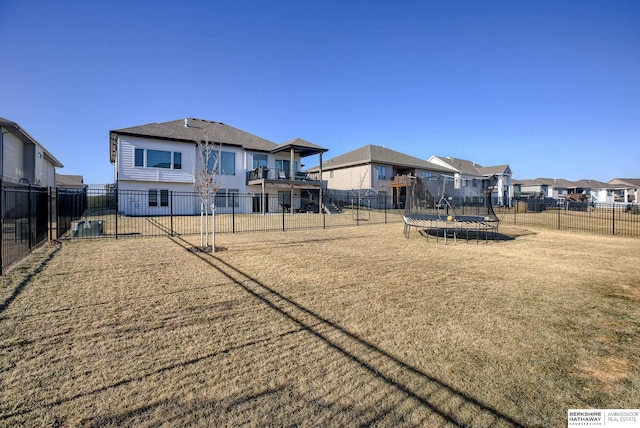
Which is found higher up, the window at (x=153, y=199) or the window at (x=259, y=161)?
the window at (x=259, y=161)

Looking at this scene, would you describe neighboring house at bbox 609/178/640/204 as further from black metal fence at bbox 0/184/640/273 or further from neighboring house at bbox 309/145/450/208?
neighboring house at bbox 309/145/450/208

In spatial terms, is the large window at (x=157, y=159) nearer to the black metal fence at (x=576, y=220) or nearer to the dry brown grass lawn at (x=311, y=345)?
the dry brown grass lawn at (x=311, y=345)

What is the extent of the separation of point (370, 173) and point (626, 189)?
66895 mm

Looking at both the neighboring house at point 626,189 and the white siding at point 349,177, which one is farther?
the neighboring house at point 626,189

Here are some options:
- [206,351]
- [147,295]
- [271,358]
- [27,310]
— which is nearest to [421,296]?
[271,358]

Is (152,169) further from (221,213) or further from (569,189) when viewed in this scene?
(569,189)

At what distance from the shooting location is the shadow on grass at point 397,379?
2.48 metres

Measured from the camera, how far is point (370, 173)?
1260 inches

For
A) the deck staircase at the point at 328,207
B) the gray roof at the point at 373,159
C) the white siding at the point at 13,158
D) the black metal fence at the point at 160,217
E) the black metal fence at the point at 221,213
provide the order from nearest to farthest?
the black metal fence at the point at 160,217, the black metal fence at the point at 221,213, the white siding at the point at 13,158, the deck staircase at the point at 328,207, the gray roof at the point at 373,159

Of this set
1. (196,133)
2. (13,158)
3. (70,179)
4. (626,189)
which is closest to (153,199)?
(196,133)

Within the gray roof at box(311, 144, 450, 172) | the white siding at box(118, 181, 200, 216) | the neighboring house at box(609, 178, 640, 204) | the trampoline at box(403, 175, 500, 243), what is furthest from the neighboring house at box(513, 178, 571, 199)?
the white siding at box(118, 181, 200, 216)

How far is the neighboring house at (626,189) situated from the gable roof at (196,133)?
239ft

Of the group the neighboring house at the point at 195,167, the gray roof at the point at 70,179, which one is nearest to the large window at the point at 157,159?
the neighboring house at the point at 195,167

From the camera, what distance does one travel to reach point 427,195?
16.5 metres
